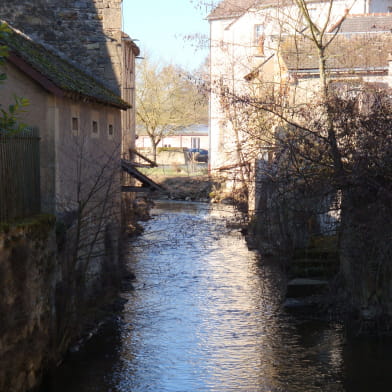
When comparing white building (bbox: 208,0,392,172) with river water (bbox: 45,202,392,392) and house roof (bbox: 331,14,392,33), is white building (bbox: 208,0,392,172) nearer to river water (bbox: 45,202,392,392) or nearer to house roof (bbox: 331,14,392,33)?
house roof (bbox: 331,14,392,33)

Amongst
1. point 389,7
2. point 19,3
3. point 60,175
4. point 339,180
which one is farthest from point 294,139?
point 389,7

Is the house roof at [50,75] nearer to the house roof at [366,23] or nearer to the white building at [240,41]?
the white building at [240,41]

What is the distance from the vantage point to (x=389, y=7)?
1201 inches

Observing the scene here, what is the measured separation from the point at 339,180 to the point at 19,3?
33.8ft

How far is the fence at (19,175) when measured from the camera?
385 inches

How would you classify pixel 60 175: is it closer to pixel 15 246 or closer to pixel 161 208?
pixel 15 246

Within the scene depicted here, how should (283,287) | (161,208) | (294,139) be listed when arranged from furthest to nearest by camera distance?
(161,208) → (283,287) → (294,139)

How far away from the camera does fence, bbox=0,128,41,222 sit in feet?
32.1

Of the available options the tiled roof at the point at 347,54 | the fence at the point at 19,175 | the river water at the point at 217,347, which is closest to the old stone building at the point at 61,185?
the fence at the point at 19,175

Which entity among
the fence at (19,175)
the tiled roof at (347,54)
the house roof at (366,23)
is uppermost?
the house roof at (366,23)

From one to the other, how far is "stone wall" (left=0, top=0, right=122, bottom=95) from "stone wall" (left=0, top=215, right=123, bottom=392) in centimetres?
654

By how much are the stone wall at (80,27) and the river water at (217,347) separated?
5.70 metres

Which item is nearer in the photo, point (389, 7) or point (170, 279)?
point (170, 279)

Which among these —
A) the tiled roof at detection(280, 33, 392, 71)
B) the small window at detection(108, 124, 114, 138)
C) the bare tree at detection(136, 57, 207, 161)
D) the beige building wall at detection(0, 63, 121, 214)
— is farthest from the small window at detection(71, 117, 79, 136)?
the bare tree at detection(136, 57, 207, 161)
